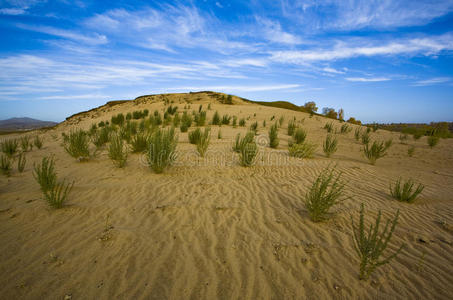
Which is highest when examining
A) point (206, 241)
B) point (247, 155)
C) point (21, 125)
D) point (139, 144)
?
point (21, 125)

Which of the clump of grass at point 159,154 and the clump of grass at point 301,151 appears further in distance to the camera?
the clump of grass at point 301,151

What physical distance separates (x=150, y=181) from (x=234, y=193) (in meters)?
1.81

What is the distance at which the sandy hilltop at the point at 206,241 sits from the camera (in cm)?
179

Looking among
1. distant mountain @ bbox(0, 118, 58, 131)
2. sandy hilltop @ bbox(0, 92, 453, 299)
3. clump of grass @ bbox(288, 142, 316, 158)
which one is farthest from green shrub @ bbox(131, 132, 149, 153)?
distant mountain @ bbox(0, 118, 58, 131)

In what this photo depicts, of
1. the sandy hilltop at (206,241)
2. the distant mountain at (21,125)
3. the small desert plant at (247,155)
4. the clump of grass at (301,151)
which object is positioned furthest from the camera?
the distant mountain at (21,125)

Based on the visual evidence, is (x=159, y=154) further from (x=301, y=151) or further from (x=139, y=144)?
(x=301, y=151)

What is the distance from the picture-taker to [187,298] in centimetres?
171

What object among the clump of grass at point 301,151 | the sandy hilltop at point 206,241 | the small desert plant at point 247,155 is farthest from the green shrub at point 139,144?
the clump of grass at point 301,151

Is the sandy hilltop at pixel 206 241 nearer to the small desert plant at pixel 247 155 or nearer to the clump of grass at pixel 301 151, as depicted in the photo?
the small desert plant at pixel 247 155

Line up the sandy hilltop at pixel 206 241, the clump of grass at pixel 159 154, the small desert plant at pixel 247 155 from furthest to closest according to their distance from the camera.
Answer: the small desert plant at pixel 247 155
the clump of grass at pixel 159 154
the sandy hilltop at pixel 206 241

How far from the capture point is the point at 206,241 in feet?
7.80

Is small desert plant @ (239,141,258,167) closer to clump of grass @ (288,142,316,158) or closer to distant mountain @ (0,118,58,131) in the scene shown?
clump of grass @ (288,142,316,158)

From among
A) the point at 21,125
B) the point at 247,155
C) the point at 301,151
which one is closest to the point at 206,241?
the point at 247,155

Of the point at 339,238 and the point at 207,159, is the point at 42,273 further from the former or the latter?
the point at 207,159
